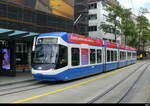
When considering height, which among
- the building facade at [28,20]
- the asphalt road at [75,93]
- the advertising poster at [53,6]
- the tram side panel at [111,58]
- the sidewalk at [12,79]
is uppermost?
the advertising poster at [53,6]

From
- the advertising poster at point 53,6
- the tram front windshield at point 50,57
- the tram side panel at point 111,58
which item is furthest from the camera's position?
the advertising poster at point 53,6

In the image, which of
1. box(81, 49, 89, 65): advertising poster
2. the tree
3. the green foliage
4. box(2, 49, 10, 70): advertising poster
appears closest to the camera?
box(81, 49, 89, 65): advertising poster

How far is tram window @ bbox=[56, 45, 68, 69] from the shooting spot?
12.6 meters

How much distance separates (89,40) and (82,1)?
972 inches

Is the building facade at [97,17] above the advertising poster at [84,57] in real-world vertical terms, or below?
above

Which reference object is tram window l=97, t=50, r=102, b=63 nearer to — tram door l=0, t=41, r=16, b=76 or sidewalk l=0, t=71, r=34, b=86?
sidewalk l=0, t=71, r=34, b=86

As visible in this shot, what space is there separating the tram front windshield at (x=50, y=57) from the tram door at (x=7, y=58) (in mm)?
4465

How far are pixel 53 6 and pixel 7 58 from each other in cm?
1271

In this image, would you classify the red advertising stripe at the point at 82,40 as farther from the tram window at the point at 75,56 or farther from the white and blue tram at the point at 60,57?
the tram window at the point at 75,56

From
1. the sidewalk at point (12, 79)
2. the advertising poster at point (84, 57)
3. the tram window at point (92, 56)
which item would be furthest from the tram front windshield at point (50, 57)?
the tram window at point (92, 56)

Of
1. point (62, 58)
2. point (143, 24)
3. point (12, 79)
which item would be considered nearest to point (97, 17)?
point (143, 24)

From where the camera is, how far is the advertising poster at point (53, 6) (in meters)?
23.9

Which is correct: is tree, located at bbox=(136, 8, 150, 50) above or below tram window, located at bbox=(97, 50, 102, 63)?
above

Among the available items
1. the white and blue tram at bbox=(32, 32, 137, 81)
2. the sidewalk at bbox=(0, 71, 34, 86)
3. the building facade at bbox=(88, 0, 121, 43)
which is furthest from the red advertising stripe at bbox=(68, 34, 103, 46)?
the building facade at bbox=(88, 0, 121, 43)
